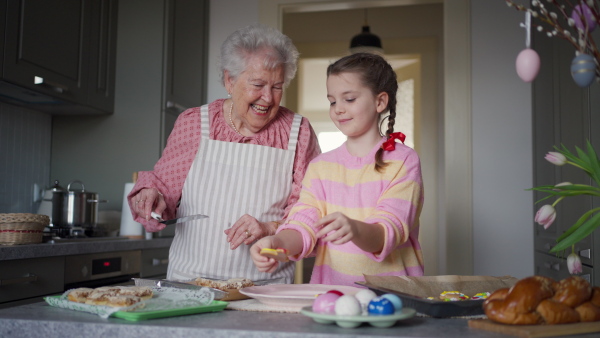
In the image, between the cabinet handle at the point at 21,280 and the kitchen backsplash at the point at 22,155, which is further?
the kitchen backsplash at the point at 22,155

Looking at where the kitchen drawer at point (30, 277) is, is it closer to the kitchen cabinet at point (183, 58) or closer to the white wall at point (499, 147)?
the kitchen cabinet at point (183, 58)

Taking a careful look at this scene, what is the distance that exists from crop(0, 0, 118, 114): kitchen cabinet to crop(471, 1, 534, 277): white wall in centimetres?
188

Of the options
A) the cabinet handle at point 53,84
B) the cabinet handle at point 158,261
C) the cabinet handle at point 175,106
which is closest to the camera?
the cabinet handle at point 53,84

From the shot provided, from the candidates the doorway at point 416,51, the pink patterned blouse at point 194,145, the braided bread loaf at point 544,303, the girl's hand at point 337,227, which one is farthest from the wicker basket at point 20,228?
the doorway at point 416,51

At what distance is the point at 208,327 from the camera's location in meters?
0.85

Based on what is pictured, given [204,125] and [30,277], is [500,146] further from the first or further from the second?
[30,277]

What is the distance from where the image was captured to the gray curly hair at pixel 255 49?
169cm

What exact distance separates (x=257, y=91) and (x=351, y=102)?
35 centimetres

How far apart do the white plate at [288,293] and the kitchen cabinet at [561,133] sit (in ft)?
3.98

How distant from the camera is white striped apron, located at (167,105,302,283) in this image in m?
1.73

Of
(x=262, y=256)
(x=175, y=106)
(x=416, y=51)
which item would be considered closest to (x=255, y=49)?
(x=262, y=256)

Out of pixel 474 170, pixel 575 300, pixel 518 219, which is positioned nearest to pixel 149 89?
pixel 474 170

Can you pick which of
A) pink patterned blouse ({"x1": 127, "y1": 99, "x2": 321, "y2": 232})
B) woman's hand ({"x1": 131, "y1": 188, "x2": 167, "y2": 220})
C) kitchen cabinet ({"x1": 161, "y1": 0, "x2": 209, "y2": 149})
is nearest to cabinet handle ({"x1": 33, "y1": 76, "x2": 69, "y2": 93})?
kitchen cabinet ({"x1": 161, "y1": 0, "x2": 209, "y2": 149})

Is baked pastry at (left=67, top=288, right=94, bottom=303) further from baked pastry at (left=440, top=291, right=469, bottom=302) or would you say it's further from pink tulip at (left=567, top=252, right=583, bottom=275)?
pink tulip at (left=567, top=252, right=583, bottom=275)
